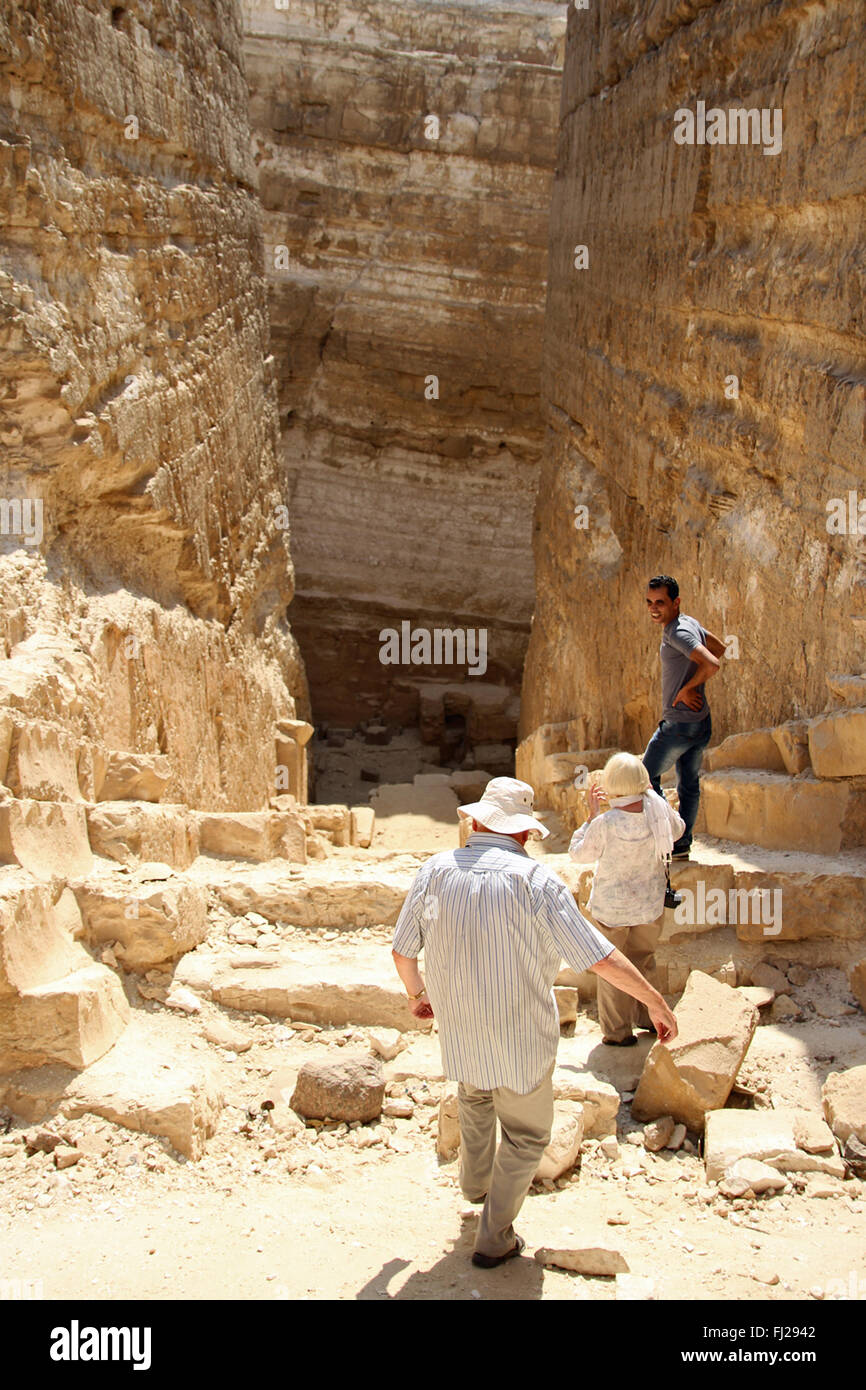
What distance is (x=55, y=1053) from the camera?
396 cm

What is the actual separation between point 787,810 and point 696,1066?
1654 millimetres

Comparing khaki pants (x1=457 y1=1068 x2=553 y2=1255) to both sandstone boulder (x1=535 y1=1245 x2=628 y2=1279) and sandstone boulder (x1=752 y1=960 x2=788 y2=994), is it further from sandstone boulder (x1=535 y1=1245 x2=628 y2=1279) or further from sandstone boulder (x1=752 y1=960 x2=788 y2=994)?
sandstone boulder (x1=752 y1=960 x2=788 y2=994)

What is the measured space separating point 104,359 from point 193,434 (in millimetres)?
1433

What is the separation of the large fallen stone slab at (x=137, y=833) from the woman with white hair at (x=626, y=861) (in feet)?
6.54

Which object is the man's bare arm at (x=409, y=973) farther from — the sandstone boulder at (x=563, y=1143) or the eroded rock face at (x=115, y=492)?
the eroded rock face at (x=115, y=492)

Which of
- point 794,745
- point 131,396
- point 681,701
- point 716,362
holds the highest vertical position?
point 716,362

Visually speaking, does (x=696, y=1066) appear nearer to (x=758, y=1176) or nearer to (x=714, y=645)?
(x=758, y=1176)

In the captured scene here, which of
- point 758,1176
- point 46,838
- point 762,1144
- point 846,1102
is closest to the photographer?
point 758,1176

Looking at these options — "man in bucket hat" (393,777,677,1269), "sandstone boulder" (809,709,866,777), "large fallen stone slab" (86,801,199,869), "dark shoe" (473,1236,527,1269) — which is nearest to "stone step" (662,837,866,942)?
"sandstone boulder" (809,709,866,777)

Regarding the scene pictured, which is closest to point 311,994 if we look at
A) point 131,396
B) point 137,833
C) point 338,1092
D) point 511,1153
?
point 338,1092

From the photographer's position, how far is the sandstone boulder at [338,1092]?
401cm

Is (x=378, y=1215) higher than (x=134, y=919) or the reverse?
the reverse

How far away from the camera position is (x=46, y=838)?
453 centimetres

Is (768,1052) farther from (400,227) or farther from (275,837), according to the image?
(400,227)
